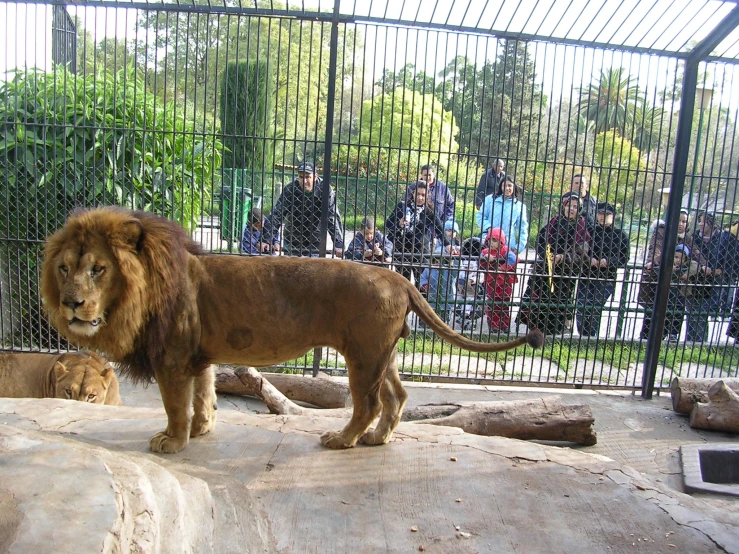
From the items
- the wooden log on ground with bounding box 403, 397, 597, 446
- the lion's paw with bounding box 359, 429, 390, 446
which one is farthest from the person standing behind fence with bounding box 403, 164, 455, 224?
the lion's paw with bounding box 359, 429, 390, 446

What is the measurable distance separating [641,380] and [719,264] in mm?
1625

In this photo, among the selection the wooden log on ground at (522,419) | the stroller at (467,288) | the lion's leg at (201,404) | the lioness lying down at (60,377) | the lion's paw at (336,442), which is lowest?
the lioness lying down at (60,377)

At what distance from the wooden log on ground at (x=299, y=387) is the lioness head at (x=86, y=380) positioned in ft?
3.34

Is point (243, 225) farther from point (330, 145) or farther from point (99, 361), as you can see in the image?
point (99, 361)

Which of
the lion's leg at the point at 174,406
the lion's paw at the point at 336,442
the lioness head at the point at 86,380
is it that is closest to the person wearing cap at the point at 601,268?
the lion's paw at the point at 336,442

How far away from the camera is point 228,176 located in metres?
7.61

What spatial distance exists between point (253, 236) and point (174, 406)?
3291mm

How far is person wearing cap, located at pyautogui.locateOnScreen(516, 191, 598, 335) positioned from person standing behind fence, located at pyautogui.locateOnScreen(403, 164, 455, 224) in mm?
1077

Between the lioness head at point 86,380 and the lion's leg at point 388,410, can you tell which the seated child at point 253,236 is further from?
the lion's leg at point 388,410

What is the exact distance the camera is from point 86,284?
11.5ft

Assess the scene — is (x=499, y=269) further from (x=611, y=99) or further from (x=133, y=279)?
(x=611, y=99)

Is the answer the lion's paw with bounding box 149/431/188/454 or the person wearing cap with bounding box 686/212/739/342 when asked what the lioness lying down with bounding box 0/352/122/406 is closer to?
the lion's paw with bounding box 149/431/188/454

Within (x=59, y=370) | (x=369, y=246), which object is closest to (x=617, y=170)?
(x=369, y=246)

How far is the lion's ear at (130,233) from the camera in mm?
3627
